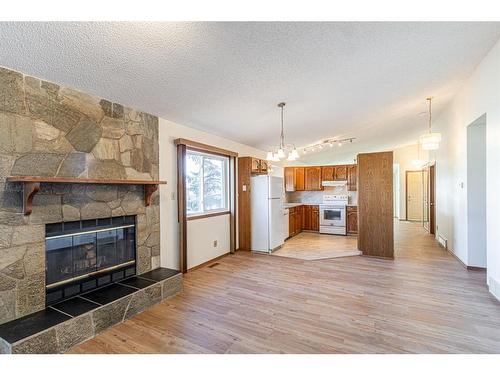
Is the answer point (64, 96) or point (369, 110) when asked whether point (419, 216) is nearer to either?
point (369, 110)

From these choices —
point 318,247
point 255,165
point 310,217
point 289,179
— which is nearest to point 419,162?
point 310,217

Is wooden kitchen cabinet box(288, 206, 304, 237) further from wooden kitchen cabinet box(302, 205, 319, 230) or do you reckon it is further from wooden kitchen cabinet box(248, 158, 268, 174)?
wooden kitchen cabinet box(248, 158, 268, 174)

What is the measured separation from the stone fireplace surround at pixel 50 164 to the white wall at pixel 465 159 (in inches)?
171

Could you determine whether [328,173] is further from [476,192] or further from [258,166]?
[476,192]

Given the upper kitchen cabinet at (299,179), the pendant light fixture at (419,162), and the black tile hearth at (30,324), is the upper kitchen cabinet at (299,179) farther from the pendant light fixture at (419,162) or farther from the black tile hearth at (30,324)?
the black tile hearth at (30,324)

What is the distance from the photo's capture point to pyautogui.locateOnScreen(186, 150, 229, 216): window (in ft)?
13.9

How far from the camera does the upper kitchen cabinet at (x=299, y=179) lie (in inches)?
312

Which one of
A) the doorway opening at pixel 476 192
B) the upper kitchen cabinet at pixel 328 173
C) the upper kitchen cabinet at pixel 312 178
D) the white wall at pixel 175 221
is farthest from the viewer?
the upper kitchen cabinet at pixel 312 178

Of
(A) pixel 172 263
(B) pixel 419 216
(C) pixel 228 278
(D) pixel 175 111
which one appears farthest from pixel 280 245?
(B) pixel 419 216

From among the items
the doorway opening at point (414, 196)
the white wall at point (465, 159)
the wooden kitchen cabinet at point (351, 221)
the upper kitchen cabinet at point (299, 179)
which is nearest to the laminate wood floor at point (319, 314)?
the white wall at point (465, 159)

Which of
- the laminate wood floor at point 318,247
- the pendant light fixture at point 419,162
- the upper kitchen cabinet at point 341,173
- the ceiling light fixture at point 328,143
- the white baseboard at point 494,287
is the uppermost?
the ceiling light fixture at point 328,143

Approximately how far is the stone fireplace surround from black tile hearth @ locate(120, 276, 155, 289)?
0.21m

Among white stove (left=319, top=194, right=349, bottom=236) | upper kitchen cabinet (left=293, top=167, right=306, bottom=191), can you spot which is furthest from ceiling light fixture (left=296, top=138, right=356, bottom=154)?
white stove (left=319, top=194, right=349, bottom=236)
